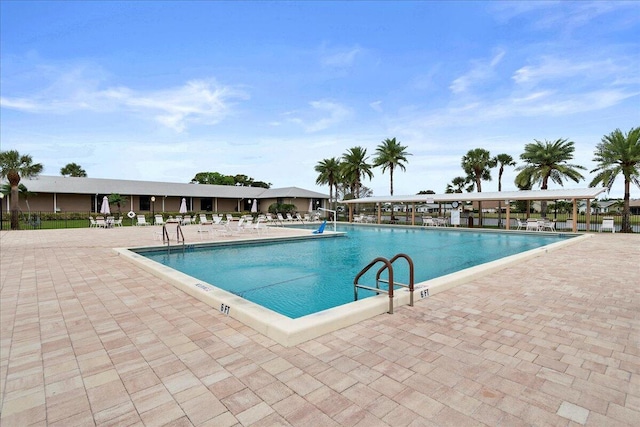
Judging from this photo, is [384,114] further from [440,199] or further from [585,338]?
[585,338]

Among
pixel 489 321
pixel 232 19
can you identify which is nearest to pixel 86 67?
pixel 232 19

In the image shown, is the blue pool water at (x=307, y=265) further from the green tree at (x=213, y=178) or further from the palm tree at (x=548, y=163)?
the green tree at (x=213, y=178)

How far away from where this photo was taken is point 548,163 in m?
24.8

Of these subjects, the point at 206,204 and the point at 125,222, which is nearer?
the point at 125,222

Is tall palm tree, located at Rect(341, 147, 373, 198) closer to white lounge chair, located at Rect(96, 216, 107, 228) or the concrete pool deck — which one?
white lounge chair, located at Rect(96, 216, 107, 228)

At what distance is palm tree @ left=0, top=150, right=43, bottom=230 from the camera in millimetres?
20297

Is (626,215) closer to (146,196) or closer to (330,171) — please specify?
(330,171)

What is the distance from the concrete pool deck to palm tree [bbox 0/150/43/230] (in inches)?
786

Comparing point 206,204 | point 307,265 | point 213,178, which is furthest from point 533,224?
point 213,178

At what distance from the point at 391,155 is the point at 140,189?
2405 centimetres

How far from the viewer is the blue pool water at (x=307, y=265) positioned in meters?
6.63

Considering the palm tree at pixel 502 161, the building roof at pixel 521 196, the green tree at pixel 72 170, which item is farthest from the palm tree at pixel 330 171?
the green tree at pixel 72 170

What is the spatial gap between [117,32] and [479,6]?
1392 centimetres

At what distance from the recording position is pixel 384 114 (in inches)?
870
